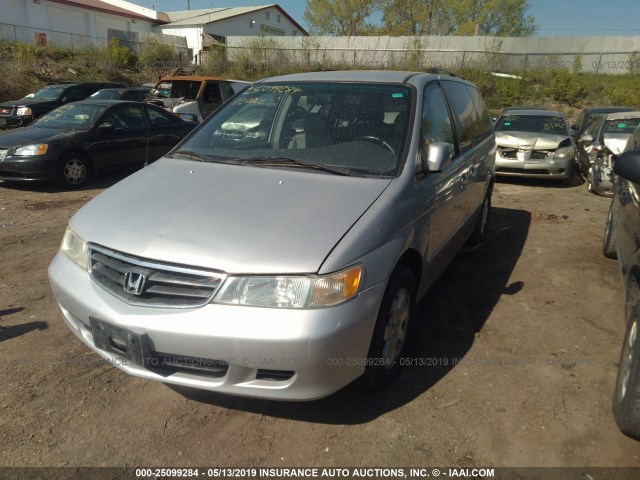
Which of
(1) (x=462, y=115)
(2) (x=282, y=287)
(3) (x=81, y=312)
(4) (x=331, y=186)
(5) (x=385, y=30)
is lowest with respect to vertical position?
(3) (x=81, y=312)

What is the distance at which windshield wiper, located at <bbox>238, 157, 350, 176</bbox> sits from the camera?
3186 millimetres

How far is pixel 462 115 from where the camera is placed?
4539mm

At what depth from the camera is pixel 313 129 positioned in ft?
11.8

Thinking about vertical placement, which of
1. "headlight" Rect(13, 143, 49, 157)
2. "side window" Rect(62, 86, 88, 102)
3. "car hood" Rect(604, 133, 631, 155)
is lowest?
"headlight" Rect(13, 143, 49, 157)

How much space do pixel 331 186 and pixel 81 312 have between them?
1.51 meters

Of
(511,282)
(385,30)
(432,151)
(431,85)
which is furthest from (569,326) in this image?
(385,30)

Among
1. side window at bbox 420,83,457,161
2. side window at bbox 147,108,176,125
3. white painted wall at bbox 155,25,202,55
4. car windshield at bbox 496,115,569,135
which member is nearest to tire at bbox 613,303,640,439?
side window at bbox 420,83,457,161

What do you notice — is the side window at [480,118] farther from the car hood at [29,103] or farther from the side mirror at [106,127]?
the car hood at [29,103]

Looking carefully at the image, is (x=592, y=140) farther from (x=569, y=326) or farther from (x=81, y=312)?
(x=81, y=312)

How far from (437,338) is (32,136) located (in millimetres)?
7399

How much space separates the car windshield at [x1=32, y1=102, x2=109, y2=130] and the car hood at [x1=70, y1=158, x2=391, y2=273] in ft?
20.0

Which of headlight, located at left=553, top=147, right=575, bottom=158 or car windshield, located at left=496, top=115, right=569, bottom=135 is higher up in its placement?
car windshield, located at left=496, top=115, right=569, bottom=135

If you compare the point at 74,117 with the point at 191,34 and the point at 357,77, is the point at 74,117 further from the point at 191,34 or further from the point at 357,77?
the point at 191,34

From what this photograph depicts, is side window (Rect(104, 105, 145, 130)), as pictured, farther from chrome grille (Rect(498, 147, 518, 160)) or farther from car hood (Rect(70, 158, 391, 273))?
chrome grille (Rect(498, 147, 518, 160))
